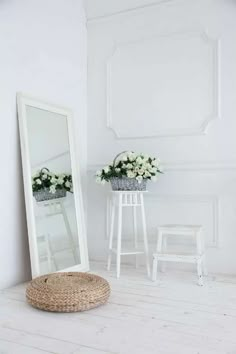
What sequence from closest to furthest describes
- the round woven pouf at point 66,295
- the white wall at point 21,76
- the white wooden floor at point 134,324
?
the white wooden floor at point 134,324, the round woven pouf at point 66,295, the white wall at point 21,76

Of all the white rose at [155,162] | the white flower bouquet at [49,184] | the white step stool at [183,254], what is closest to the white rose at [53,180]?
the white flower bouquet at [49,184]

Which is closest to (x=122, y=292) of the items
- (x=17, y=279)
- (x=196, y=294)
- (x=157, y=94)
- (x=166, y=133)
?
(x=196, y=294)

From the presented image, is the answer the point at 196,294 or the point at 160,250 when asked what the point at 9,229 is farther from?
the point at 196,294

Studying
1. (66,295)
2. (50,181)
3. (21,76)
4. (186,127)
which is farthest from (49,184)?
(186,127)

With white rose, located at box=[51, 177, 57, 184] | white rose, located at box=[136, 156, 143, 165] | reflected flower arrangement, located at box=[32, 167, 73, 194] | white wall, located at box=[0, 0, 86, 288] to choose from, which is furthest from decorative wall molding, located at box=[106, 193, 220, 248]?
Result: white wall, located at box=[0, 0, 86, 288]

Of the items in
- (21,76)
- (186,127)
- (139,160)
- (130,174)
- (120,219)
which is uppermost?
(21,76)

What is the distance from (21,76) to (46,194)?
2.92 feet

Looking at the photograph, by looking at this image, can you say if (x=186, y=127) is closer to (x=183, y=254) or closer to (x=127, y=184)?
(x=127, y=184)

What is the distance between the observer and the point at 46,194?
9.39 ft

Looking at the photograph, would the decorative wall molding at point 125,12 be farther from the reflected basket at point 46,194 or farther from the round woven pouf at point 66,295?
the round woven pouf at point 66,295

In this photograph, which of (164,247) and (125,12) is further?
(125,12)

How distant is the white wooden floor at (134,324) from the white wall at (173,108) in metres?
0.74

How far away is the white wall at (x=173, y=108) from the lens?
3025 mm

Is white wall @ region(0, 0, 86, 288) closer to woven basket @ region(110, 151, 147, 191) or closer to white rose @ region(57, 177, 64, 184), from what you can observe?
white rose @ region(57, 177, 64, 184)
